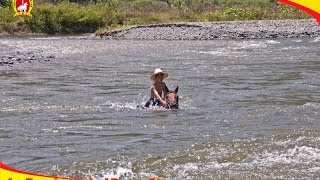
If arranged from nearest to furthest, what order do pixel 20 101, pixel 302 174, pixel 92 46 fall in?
1. pixel 302 174
2. pixel 20 101
3. pixel 92 46

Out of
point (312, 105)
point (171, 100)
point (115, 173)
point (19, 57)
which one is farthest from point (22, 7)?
point (115, 173)

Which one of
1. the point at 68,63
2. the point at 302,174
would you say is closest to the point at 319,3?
the point at 302,174

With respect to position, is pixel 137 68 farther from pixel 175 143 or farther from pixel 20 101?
pixel 175 143

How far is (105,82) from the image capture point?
60.8 ft

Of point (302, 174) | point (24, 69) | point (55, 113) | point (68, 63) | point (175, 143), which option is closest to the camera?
point (302, 174)

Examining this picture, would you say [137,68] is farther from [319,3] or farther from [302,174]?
[319,3]

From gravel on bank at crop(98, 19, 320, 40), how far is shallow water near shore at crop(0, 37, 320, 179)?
646 inches

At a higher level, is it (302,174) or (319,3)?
(319,3)

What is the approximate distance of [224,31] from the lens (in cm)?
4156

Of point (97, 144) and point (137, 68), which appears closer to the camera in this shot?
point (97, 144)

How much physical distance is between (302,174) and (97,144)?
339 cm

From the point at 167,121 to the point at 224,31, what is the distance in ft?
99.6

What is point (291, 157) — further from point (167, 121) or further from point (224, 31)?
point (224, 31)

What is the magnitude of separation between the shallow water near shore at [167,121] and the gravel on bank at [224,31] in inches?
646
